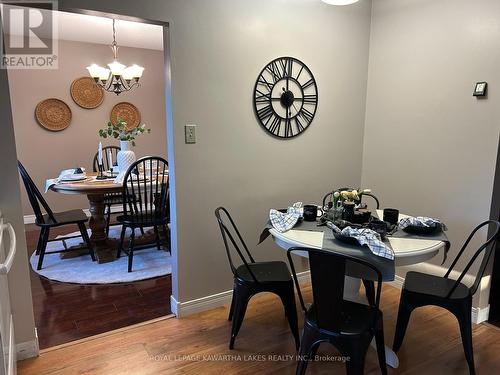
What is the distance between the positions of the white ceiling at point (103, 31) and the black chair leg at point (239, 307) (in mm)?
2755

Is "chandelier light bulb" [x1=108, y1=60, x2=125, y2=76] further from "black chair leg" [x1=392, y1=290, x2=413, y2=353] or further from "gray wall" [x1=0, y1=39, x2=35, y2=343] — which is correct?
"black chair leg" [x1=392, y1=290, x2=413, y2=353]

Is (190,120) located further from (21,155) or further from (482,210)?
(21,155)

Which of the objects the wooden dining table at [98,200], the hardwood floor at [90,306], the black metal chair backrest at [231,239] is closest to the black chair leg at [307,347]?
the black metal chair backrest at [231,239]

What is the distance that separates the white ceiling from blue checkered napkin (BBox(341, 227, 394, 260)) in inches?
115

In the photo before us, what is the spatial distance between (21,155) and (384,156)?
432 cm

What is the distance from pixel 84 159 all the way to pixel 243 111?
332 centimetres

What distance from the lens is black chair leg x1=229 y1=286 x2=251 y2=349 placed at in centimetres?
204

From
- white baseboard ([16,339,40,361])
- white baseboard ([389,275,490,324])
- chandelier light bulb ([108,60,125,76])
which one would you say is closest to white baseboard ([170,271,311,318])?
white baseboard ([16,339,40,361])

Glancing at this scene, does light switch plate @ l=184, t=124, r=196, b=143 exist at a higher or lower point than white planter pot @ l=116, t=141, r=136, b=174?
higher

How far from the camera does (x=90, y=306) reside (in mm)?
2592

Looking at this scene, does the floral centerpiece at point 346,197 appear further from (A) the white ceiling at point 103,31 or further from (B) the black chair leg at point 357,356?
(A) the white ceiling at point 103,31

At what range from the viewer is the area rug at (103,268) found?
9.98ft

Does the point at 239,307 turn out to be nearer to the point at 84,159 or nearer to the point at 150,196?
the point at 150,196

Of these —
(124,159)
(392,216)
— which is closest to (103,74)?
(124,159)
